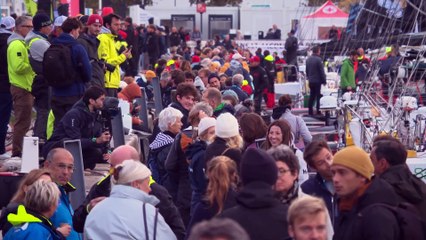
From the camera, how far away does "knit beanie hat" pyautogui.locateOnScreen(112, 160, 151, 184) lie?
24.4 ft

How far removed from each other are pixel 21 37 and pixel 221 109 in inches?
104

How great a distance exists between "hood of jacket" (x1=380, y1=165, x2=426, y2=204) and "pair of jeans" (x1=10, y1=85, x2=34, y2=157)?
7219mm

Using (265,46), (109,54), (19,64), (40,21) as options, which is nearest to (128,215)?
(40,21)

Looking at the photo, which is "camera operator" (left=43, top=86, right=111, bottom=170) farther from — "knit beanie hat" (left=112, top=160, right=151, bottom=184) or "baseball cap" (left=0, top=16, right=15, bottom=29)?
"knit beanie hat" (left=112, top=160, right=151, bottom=184)

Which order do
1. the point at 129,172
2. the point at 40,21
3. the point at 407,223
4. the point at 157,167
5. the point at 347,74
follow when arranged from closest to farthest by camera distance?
the point at 407,223 → the point at 129,172 → the point at 157,167 → the point at 40,21 → the point at 347,74

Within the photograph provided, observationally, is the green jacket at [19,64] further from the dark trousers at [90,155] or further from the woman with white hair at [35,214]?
the woman with white hair at [35,214]

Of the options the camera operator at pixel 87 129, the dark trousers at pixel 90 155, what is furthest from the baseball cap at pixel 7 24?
the dark trousers at pixel 90 155

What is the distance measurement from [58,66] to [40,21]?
903 mm

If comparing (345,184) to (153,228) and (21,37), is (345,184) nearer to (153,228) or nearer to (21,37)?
(153,228)

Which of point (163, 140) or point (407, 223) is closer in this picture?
point (407, 223)

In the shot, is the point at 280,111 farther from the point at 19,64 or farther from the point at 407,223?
the point at 407,223

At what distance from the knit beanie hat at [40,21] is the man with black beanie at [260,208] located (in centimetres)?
724

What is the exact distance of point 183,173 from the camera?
34.8 feet

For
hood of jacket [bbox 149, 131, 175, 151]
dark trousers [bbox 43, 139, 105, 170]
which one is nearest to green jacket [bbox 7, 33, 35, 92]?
dark trousers [bbox 43, 139, 105, 170]
